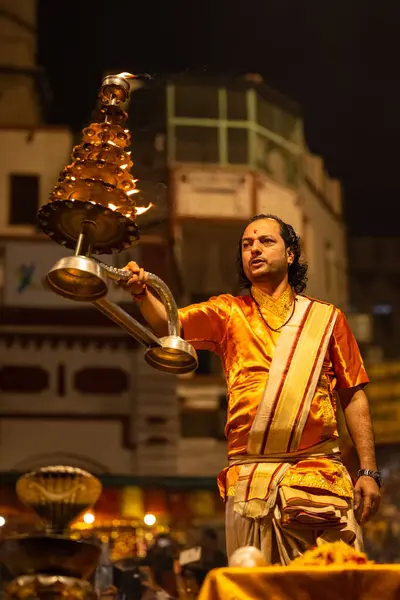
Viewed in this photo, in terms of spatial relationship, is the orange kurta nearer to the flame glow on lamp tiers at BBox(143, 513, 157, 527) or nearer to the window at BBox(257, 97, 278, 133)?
the flame glow on lamp tiers at BBox(143, 513, 157, 527)

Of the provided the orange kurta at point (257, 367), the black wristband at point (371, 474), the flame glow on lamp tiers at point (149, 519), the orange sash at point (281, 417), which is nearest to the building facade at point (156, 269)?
the flame glow on lamp tiers at point (149, 519)

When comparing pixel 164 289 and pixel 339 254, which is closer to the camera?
pixel 164 289

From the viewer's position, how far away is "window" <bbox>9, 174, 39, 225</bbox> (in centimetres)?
1238

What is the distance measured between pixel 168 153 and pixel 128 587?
6928mm

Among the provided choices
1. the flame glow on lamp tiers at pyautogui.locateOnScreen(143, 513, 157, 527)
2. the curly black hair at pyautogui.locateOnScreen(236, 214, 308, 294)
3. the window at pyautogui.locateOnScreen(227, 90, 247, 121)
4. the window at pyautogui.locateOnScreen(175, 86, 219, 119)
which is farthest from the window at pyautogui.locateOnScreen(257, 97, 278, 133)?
the curly black hair at pyautogui.locateOnScreen(236, 214, 308, 294)

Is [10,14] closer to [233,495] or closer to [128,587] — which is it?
[128,587]

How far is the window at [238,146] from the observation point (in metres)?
13.5

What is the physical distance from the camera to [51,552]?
2035 millimetres

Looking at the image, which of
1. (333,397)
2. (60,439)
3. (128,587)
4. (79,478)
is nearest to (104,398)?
(60,439)

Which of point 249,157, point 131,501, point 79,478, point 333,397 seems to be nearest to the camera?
point 79,478

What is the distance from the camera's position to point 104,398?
42.1 ft

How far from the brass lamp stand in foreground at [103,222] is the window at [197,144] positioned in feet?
32.3

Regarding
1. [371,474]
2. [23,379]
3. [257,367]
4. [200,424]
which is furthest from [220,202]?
[371,474]

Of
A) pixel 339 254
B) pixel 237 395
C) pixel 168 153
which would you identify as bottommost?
pixel 237 395
